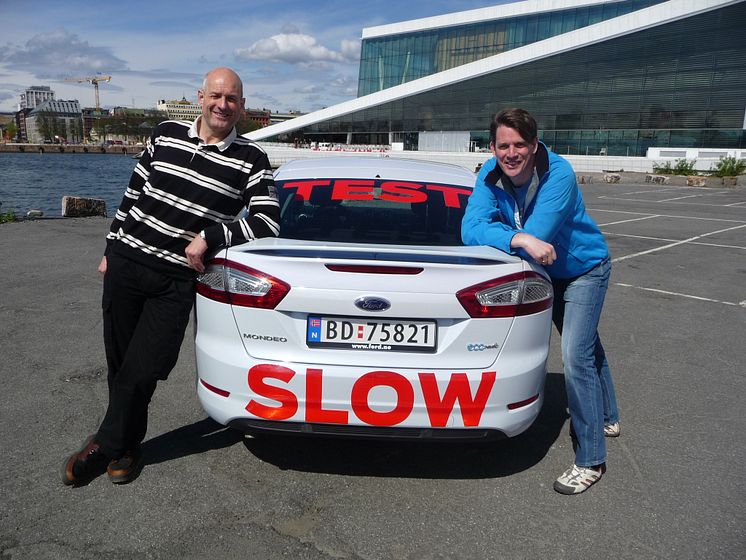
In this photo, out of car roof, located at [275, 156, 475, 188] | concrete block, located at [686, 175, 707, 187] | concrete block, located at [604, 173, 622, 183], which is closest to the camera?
car roof, located at [275, 156, 475, 188]

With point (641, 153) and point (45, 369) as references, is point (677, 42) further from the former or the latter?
point (45, 369)

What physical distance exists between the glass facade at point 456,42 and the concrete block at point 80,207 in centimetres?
5566

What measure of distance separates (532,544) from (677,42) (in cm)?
5179

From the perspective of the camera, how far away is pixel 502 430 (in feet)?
9.21

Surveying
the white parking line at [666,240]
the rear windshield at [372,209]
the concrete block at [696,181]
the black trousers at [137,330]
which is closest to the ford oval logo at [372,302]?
the rear windshield at [372,209]

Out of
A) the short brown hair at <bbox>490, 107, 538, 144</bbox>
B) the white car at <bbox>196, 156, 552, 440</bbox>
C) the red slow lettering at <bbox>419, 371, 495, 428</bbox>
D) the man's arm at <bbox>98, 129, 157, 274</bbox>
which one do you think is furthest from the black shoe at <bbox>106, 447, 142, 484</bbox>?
the short brown hair at <bbox>490, 107, 538, 144</bbox>

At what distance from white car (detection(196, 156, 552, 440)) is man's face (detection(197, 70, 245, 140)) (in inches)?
22.3

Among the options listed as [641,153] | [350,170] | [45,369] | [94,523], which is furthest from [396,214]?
[641,153]

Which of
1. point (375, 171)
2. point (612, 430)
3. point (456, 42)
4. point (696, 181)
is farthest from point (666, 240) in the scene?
point (456, 42)

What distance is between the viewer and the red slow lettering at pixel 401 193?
3.58 m

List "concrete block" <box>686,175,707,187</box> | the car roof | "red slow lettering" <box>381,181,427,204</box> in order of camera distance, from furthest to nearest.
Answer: "concrete block" <box>686,175,707,187</box> → the car roof → "red slow lettering" <box>381,181,427,204</box>

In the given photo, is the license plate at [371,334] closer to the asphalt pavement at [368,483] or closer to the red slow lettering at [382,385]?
the red slow lettering at [382,385]

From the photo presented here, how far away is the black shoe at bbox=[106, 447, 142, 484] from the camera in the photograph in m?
2.99

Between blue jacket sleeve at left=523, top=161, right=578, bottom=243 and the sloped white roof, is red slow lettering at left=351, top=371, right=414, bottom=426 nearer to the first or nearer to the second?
blue jacket sleeve at left=523, top=161, right=578, bottom=243
